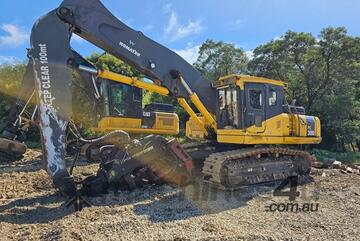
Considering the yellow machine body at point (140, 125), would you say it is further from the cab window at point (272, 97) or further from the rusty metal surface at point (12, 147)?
the cab window at point (272, 97)

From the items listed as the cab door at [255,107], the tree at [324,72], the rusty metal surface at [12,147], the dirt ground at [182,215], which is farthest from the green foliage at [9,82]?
the tree at [324,72]

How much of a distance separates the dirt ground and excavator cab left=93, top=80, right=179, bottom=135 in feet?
18.5

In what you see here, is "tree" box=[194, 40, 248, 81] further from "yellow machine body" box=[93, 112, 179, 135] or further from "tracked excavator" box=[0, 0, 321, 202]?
"tracked excavator" box=[0, 0, 321, 202]

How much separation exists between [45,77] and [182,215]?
3.12m

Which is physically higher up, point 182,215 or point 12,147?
point 12,147

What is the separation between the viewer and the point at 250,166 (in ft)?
27.9

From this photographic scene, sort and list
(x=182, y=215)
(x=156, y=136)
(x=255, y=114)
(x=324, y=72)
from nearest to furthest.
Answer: (x=182, y=215)
(x=156, y=136)
(x=255, y=114)
(x=324, y=72)

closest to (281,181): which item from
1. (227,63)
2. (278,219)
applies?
(278,219)

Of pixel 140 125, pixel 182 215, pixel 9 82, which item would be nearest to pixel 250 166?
pixel 182 215

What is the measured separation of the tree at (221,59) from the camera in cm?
3184

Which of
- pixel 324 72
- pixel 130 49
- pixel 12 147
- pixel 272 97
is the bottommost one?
pixel 12 147

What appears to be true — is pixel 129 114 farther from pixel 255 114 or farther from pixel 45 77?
pixel 45 77

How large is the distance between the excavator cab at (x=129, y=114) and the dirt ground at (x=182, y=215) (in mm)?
5652

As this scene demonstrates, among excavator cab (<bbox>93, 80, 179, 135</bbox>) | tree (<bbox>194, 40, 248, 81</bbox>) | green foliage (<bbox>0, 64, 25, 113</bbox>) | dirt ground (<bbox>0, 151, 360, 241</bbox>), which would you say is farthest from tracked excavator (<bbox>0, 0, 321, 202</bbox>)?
tree (<bbox>194, 40, 248, 81</bbox>)
